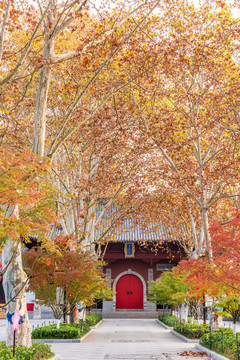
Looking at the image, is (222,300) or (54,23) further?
(222,300)

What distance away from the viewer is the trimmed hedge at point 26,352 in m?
9.59

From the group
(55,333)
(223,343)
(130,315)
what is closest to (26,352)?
(223,343)

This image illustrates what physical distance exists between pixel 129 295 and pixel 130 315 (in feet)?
6.94

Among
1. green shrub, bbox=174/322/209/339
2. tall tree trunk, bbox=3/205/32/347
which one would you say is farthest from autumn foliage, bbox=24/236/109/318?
green shrub, bbox=174/322/209/339

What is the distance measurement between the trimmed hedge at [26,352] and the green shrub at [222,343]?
5377 mm

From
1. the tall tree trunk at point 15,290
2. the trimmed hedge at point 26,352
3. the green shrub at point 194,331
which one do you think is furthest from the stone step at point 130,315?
the tall tree trunk at point 15,290

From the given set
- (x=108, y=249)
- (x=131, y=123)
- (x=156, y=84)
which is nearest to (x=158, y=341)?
(x=131, y=123)

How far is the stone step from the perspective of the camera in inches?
1323

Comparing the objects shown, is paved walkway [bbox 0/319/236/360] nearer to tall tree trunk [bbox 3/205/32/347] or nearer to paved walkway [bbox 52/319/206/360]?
paved walkway [bbox 52/319/206/360]

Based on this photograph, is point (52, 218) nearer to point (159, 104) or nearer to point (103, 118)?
point (103, 118)

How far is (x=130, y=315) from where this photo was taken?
3359 centimetres

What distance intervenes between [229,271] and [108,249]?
76.7 feet

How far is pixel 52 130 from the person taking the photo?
54.3 ft

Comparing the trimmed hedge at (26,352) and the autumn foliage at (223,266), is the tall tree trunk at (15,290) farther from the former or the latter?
the autumn foliage at (223,266)
